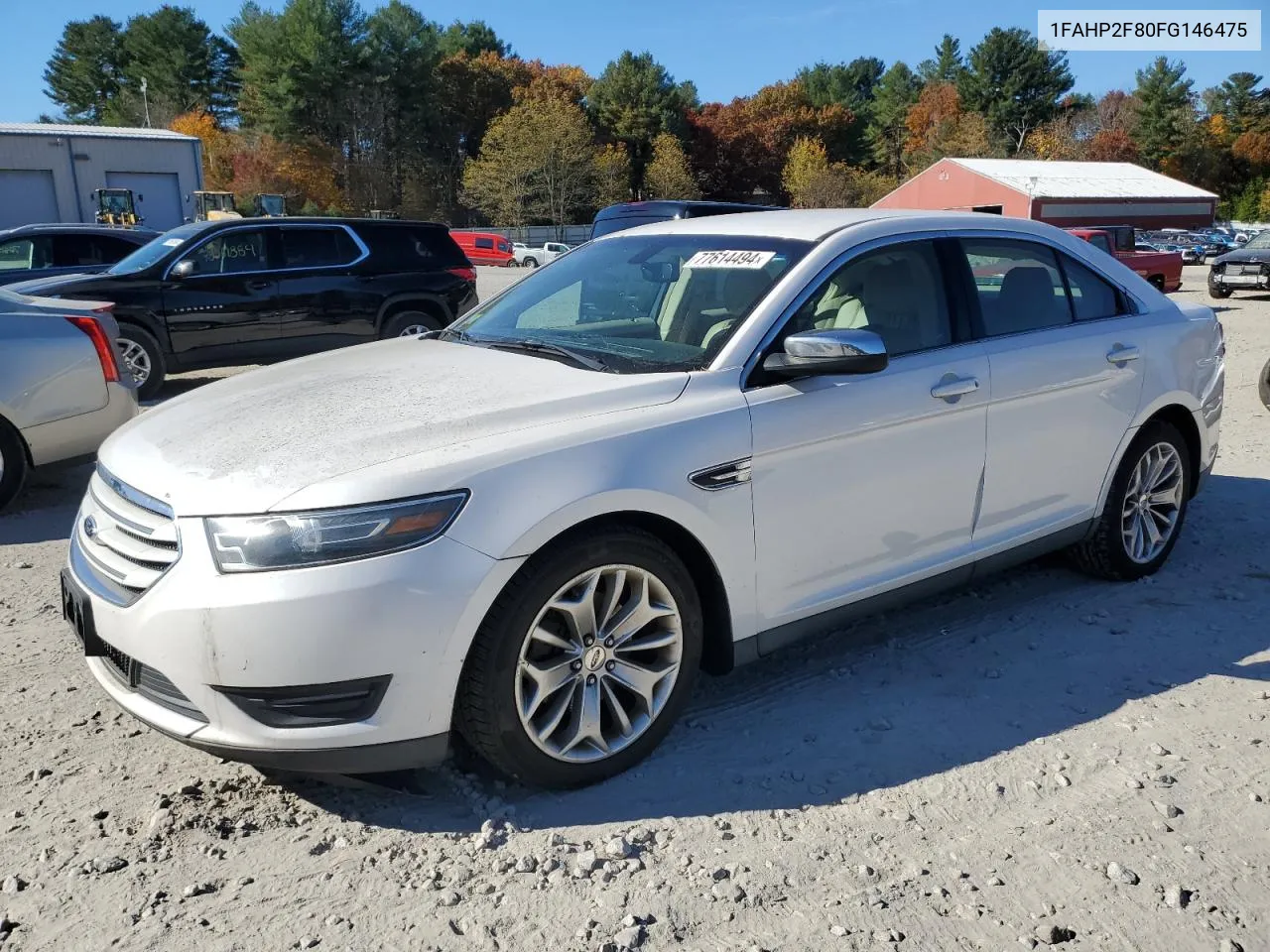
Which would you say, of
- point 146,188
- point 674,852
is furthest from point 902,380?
point 146,188

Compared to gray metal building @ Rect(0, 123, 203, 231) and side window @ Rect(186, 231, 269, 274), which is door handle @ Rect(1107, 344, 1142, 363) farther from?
gray metal building @ Rect(0, 123, 203, 231)

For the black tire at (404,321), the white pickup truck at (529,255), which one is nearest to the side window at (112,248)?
the black tire at (404,321)

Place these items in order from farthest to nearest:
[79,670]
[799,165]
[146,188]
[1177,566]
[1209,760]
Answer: [799,165] < [146,188] < [1177,566] < [79,670] < [1209,760]

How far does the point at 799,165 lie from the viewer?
266 ft

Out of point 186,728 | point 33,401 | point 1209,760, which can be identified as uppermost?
point 33,401

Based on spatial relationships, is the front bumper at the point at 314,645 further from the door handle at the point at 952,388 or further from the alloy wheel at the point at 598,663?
the door handle at the point at 952,388

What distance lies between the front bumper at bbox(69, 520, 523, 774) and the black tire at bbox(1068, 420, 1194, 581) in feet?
10.3

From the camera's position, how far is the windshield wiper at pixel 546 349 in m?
3.47

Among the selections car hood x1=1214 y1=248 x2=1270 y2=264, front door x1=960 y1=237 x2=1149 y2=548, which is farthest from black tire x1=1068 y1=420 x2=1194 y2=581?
car hood x1=1214 y1=248 x2=1270 y2=264

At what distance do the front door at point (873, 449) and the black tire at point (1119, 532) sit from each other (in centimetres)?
108

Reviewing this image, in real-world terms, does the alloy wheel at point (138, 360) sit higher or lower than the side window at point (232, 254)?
lower

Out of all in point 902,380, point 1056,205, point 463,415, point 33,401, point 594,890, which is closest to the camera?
point 594,890

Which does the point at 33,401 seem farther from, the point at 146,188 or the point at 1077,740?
the point at 146,188

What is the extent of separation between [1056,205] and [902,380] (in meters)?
59.6
